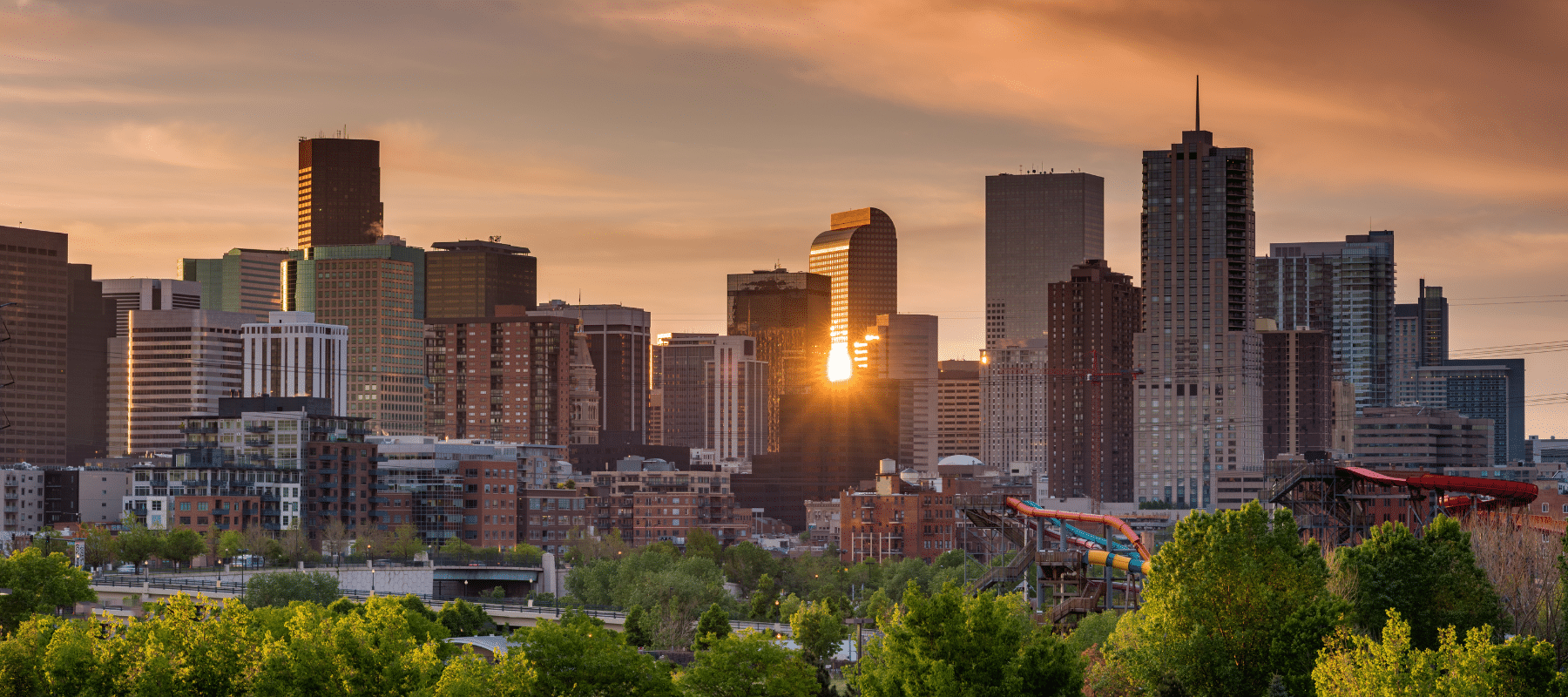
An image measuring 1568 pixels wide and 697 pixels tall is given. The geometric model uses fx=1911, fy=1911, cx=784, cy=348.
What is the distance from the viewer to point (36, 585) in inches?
5212

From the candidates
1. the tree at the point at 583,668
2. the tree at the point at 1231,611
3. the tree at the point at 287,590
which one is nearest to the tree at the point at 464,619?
the tree at the point at 287,590

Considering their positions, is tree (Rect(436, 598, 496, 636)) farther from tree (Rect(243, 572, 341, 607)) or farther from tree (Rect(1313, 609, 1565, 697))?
tree (Rect(1313, 609, 1565, 697))

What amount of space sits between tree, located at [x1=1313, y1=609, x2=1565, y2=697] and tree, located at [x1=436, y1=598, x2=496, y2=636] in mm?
102916

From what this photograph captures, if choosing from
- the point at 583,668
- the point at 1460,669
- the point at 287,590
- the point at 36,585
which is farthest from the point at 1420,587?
the point at 287,590

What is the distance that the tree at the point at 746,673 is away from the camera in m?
85.1

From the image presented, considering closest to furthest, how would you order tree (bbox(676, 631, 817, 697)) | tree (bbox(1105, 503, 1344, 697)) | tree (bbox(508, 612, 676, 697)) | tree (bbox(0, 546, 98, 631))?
tree (bbox(508, 612, 676, 697)) → tree (bbox(1105, 503, 1344, 697)) → tree (bbox(676, 631, 817, 697)) → tree (bbox(0, 546, 98, 631))

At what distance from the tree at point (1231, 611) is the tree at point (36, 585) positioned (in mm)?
76899

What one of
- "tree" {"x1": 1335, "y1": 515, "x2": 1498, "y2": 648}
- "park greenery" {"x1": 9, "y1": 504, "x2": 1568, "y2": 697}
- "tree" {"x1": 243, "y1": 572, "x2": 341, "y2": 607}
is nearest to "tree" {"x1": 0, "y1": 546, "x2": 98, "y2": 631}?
"park greenery" {"x1": 9, "y1": 504, "x2": 1568, "y2": 697}

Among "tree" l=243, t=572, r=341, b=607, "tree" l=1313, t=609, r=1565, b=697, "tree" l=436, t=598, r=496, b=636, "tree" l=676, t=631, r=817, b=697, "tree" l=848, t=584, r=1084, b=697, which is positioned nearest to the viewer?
"tree" l=1313, t=609, r=1565, b=697

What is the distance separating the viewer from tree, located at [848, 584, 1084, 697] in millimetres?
76250

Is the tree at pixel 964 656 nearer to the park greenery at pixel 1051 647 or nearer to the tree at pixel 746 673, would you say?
the park greenery at pixel 1051 647

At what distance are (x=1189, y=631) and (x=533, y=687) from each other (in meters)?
29.5

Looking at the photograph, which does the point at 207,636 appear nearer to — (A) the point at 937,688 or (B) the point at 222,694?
(B) the point at 222,694

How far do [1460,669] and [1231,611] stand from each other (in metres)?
19.6
